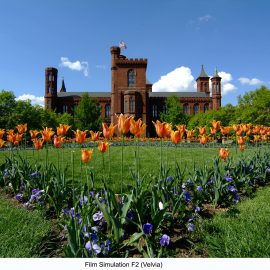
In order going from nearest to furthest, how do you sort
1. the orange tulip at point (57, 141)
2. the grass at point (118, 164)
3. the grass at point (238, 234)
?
the grass at point (238, 234), the orange tulip at point (57, 141), the grass at point (118, 164)

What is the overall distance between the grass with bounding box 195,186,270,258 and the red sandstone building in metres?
39.2

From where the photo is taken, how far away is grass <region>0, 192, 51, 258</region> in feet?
7.57

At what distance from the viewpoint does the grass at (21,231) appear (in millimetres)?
2307

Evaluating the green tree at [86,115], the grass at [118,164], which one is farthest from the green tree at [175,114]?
the grass at [118,164]

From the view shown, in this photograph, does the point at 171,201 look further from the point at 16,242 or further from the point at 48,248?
the point at 16,242

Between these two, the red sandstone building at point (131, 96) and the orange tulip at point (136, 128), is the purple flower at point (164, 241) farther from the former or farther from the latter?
the red sandstone building at point (131, 96)

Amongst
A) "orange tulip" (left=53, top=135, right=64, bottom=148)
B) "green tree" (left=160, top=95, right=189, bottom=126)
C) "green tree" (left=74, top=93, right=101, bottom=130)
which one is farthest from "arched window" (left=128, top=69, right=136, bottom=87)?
"orange tulip" (left=53, top=135, right=64, bottom=148)

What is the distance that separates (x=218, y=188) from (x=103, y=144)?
5.71ft

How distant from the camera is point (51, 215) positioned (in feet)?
11.0

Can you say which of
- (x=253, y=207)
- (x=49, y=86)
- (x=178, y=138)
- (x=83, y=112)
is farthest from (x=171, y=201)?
(x=49, y=86)

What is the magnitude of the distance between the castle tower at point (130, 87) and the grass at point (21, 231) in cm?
3970

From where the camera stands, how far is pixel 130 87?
44188 millimetres

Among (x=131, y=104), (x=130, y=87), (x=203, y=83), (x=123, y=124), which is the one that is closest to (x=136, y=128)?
(x=123, y=124)

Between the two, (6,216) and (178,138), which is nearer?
(178,138)
